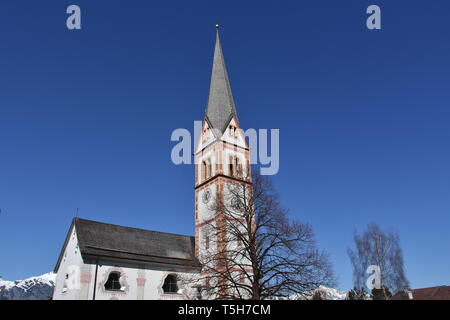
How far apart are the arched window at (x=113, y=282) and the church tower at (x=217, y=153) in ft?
28.1

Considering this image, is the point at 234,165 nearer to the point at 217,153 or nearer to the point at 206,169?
the point at 217,153

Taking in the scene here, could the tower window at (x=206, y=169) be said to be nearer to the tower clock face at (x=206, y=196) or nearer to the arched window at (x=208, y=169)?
the arched window at (x=208, y=169)

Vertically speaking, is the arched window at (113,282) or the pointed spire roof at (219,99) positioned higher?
the pointed spire roof at (219,99)

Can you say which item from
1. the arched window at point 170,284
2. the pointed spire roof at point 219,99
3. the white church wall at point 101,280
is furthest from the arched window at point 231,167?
the arched window at point 170,284

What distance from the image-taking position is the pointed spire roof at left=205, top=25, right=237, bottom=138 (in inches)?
1861

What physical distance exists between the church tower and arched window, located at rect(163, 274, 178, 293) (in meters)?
3.61

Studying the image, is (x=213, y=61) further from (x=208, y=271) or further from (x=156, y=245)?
(x=208, y=271)

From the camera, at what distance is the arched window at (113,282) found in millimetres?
33281

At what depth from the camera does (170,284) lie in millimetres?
37125

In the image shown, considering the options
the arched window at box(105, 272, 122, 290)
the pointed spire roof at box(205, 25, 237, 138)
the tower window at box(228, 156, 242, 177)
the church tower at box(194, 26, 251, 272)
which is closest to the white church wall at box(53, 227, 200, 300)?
the arched window at box(105, 272, 122, 290)

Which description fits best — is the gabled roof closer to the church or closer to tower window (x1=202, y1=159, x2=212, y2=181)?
the church

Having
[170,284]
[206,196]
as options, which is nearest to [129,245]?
[170,284]
